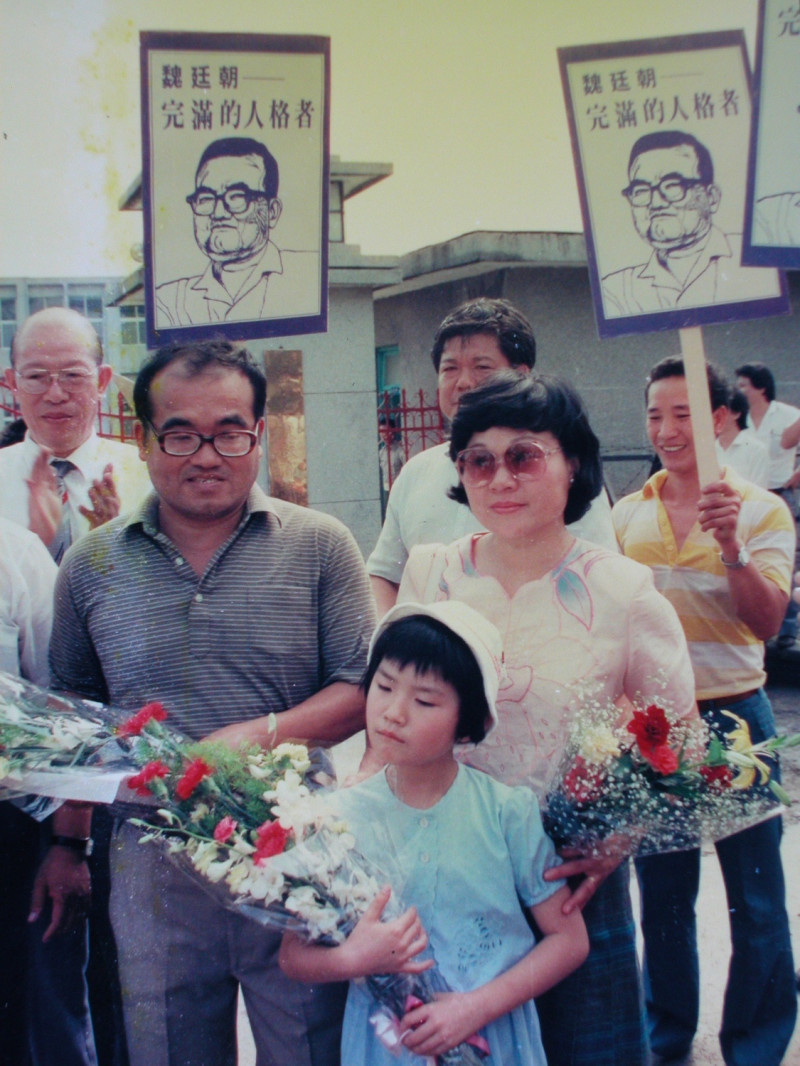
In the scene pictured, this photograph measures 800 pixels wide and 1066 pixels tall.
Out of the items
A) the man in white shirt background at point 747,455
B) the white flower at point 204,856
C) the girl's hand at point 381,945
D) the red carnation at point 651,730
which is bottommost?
the girl's hand at point 381,945

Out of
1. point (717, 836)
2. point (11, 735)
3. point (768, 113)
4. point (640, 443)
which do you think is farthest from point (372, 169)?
point (717, 836)

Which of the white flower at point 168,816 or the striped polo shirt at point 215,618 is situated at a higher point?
the striped polo shirt at point 215,618

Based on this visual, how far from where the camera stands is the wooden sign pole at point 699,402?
6.60ft

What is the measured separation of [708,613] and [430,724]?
1129 mm

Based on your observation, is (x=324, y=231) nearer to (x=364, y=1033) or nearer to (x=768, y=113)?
(x=768, y=113)

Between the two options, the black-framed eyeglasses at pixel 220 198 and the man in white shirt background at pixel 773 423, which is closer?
the black-framed eyeglasses at pixel 220 198

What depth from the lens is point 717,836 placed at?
169cm

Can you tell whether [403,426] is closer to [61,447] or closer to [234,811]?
[61,447]

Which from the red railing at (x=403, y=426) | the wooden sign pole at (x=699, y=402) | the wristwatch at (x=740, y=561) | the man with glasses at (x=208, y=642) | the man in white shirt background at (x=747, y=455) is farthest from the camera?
the man in white shirt background at (x=747, y=455)

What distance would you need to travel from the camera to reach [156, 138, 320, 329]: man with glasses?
2.04m

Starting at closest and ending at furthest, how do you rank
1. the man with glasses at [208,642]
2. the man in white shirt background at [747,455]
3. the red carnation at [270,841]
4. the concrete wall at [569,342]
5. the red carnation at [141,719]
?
1. the red carnation at [270,841]
2. the red carnation at [141,719]
3. the man with glasses at [208,642]
4. the concrete wall at [569,342]
5. the man in white shirt background at [747,455]

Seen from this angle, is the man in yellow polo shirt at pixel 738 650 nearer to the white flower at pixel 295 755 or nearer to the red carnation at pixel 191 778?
the white flower at pixel 295 755

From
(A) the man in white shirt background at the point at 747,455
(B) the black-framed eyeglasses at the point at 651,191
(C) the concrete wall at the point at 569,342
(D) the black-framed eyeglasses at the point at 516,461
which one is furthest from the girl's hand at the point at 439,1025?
(A) the man in white shirt background at the point at 747,455

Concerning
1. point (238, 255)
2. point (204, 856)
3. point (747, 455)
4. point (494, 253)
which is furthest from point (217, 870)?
point (747, 455)
